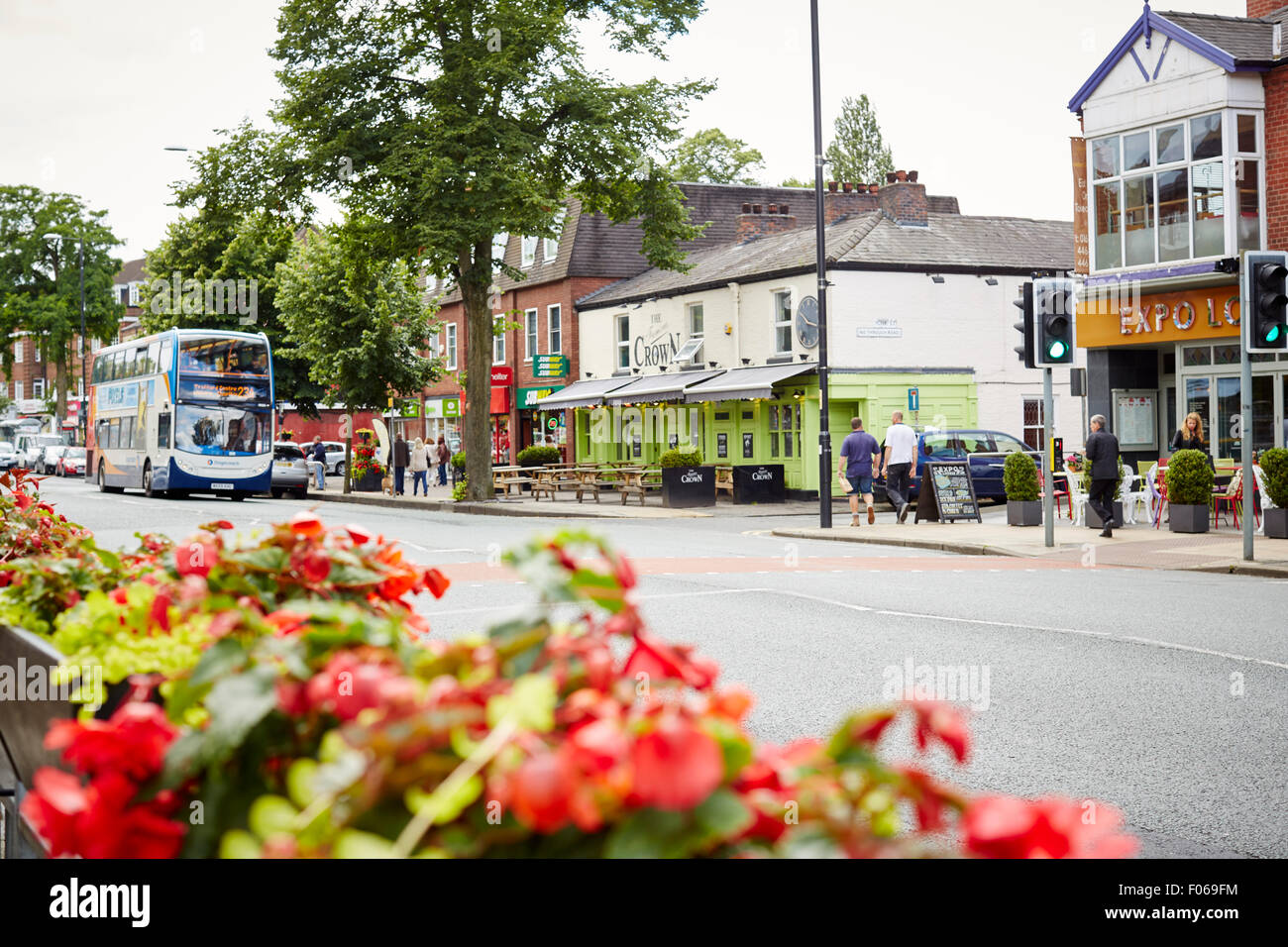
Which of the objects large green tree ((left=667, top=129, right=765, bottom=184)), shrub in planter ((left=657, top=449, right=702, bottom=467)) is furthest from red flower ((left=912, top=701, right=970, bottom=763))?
large green tree ((left=667, top=129, right=765, bottom=184))

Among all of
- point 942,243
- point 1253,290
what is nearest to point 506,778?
point 1253,290

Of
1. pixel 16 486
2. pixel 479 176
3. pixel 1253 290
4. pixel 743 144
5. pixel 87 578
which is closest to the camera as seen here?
pixel 87 578

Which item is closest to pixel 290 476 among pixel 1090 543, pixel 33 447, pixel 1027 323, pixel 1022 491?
pixel 1022 491

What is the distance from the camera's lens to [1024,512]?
22.9m

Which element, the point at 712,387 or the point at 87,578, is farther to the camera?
the point at 712,387

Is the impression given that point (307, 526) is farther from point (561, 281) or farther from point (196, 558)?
point (561, 281)

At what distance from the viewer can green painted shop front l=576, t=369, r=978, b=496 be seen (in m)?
34.2

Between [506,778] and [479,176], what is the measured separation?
30.2 meters

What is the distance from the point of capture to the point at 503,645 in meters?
1.62

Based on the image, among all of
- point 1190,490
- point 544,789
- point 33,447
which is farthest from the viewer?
point 33,447

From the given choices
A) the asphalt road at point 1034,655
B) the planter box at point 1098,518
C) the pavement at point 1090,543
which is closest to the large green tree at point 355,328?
the pavement at point 1090,543

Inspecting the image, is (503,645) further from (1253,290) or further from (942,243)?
(942,243)

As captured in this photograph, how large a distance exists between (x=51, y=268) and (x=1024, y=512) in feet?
240

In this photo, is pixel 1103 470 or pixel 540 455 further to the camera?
pixel 540 455
